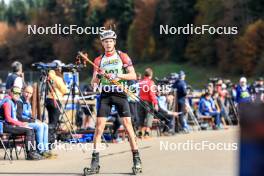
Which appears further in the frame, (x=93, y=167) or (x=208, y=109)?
(x=208, y=109)

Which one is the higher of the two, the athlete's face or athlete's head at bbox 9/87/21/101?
the athlete's face

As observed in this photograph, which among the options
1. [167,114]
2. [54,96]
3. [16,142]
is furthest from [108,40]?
[167,114]

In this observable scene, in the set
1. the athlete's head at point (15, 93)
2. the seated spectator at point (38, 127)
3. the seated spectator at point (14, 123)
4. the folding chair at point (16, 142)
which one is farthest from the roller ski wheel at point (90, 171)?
the athlete's head at point (15, 93)

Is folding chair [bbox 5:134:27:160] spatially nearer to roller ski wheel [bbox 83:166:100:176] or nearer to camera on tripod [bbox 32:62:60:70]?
camera on tripod [bbox 32:62:60:70]

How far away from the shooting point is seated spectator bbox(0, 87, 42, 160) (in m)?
11.4

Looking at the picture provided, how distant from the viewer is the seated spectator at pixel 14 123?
1138 centimetres

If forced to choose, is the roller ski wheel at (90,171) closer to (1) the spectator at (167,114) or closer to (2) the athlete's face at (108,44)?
(2) the athlete's face at (108,44)

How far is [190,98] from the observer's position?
22.7m

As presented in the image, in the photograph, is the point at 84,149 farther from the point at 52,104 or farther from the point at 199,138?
the point at 199,138

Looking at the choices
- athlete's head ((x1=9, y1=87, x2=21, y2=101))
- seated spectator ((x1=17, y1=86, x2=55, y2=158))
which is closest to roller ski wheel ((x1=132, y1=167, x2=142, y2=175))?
seated spectator ((x1=17, y1=86, x2=55, y2=158))

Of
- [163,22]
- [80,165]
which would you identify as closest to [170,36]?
[163,22]

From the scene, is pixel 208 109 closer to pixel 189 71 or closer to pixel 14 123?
pixel 14 123

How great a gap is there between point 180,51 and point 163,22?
519 centimetres

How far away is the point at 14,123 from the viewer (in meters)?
11.4
